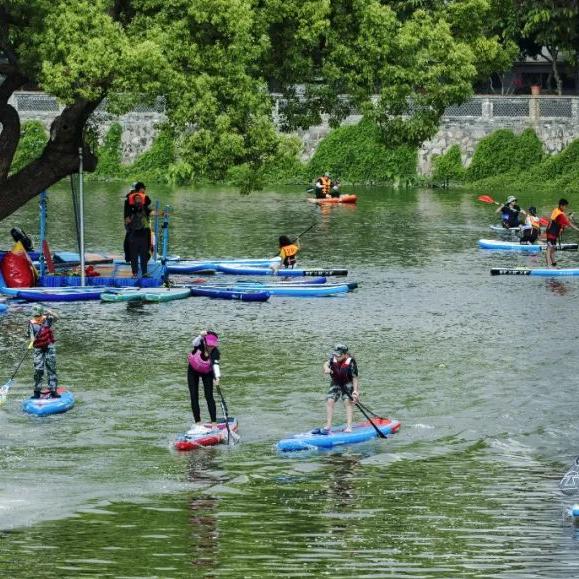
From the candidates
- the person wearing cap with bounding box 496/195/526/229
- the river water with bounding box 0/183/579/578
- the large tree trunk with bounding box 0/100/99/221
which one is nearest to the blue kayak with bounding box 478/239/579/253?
the person wearing cap with bounding box 496/195/526/229

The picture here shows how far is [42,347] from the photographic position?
31.2 meters

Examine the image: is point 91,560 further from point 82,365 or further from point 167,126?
point 167,126

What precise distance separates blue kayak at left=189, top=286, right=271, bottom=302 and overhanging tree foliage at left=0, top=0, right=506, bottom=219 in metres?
2.90

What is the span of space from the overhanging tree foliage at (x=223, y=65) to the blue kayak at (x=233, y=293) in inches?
114

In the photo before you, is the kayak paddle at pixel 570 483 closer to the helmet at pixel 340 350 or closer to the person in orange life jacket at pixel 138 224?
the helmet at pixel 340 350

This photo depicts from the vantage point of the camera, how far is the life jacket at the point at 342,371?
93.4 feet

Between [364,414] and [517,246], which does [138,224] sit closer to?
[517,246]

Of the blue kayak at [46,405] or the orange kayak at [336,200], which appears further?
the orange kayak at [336,200]

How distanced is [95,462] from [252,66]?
680 inches

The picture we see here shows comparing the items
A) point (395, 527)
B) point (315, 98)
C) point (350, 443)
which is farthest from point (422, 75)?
point (395, 527)

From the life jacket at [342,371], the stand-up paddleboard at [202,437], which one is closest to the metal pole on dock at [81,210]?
the stand-up paddleboard at [202,437]

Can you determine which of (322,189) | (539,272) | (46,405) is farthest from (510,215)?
(46,405)

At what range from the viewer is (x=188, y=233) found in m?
62.2

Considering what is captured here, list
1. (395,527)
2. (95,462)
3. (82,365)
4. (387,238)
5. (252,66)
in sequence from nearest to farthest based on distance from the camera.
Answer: (395,527), (95,462), (82,365), (252,66), (387,238)
